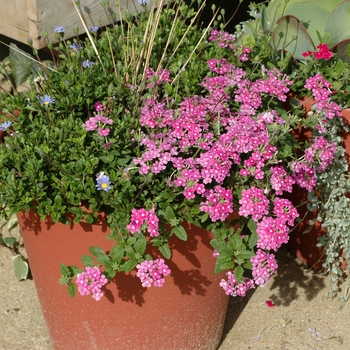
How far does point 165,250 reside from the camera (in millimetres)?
1729

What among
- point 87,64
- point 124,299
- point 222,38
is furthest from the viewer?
point 222,38

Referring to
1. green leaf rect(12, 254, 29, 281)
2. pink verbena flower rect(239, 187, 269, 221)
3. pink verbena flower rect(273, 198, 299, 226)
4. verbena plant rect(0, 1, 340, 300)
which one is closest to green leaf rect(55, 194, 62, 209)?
verbena plant rect(0, 1, 340, 300)

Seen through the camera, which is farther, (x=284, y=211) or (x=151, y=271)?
(x=284, y=211)

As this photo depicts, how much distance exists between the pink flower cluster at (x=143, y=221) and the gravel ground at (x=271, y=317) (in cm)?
88

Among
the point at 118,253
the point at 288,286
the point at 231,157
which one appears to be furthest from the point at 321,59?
the point at 118,253

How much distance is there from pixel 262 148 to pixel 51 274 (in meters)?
0.76

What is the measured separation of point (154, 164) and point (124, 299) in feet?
1.49

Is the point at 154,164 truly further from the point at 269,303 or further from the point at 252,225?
the point at 269,303

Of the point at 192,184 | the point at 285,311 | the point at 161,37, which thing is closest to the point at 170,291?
the point at 192,184

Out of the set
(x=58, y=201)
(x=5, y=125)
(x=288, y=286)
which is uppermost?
(x=5, y=125)

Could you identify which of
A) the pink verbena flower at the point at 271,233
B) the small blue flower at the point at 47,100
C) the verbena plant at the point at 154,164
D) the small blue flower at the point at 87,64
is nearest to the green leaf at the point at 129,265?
the verbena plant at the point at 154,164

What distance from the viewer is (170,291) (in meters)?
1.93

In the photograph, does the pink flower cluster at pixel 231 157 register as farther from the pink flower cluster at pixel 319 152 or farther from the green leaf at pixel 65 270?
the green leaf at pixel 65 270

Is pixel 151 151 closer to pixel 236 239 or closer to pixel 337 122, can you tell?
pixel 236 239
